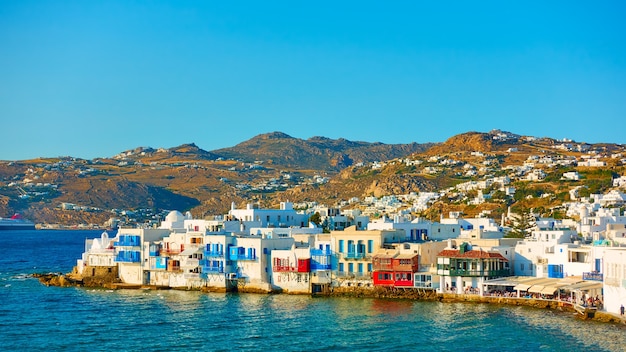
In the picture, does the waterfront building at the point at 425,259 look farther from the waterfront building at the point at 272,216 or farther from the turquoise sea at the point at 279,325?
the waterfront building at the point at 272,216

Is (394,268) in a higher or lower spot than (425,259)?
lower

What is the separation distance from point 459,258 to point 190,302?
17.6 metres

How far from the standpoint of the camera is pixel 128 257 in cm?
6975

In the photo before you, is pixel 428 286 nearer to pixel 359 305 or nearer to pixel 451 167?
pixel 359 305

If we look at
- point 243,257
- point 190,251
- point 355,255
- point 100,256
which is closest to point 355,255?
point 355,255

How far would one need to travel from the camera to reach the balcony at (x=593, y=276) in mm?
51125

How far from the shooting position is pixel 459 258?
5709cm

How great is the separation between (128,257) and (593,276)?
35.5 metres

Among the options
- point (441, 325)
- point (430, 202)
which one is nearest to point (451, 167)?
point (430, 202)

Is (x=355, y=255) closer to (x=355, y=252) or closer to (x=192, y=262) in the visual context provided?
(x=355, y=252)

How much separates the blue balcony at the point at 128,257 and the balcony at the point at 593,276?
112 feet

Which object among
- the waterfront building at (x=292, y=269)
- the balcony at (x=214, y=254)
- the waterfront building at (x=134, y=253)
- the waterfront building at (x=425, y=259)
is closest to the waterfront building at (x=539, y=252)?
the waterfront building at (x=425, y=259)

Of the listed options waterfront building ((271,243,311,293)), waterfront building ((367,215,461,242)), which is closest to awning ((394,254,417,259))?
waterfront building ((271,243,311,293))

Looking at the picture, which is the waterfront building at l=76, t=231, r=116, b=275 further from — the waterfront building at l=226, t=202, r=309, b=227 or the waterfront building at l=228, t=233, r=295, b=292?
the waterfront building at l=228, t=233, r=295, b=292
